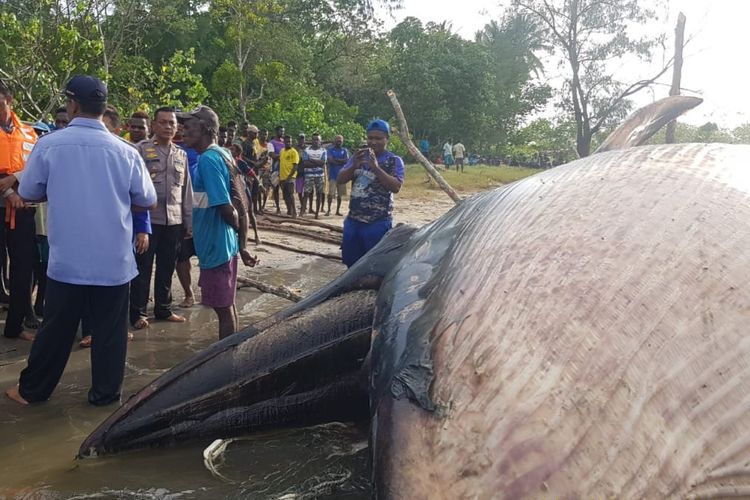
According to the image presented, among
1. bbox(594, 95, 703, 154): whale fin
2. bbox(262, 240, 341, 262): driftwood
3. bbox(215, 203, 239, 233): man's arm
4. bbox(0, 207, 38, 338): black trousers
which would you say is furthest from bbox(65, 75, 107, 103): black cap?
bbox(262, 240, 341, 262): driftwood

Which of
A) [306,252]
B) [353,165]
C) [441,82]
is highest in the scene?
[441,82]

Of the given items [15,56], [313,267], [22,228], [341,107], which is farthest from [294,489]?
[341,107]

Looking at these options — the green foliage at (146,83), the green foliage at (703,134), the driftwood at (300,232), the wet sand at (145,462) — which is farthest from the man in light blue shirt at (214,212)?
the green foliage at (703,134)

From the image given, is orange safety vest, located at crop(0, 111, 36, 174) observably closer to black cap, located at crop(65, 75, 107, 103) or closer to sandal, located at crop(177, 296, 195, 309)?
black cap, located at crop(65, 75, 107, 103)

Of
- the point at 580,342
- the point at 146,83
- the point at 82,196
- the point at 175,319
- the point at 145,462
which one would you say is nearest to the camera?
the point at 580,342

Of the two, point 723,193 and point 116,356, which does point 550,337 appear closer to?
point 723,193

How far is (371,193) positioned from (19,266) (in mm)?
2625

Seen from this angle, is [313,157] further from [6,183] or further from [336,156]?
[6,183]

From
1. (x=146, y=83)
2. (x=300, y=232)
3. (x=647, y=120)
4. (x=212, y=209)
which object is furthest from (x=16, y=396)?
(x=146, y=83)

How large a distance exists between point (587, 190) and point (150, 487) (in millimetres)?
1991

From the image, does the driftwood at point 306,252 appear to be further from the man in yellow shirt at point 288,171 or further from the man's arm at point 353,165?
the man in yellow shirt at point 288,171

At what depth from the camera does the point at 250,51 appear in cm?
2200

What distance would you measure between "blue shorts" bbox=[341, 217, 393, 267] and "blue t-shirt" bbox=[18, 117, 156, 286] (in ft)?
6.76

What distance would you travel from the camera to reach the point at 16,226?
172 inches
